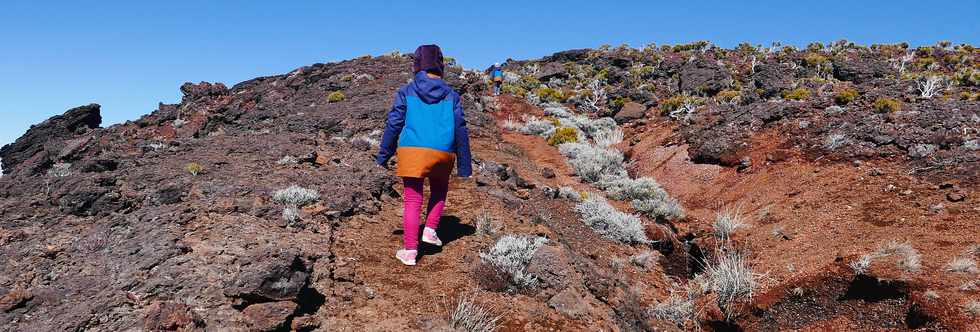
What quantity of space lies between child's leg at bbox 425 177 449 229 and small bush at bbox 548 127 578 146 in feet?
34.1

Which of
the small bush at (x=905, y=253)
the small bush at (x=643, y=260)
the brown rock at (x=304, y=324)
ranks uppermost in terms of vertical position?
the brown rock at (x=304, y=324)

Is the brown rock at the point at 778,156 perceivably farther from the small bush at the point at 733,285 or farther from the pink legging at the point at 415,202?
the pink legging at the point at 415,202

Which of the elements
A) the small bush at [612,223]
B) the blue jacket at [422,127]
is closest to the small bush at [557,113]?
the small bush at [612,223]

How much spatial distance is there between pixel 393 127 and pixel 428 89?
0.42 metres

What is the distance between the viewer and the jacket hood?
13.5 feet

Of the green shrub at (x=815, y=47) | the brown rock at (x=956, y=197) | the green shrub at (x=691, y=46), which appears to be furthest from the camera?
the green shrub at (x=691, y=46)

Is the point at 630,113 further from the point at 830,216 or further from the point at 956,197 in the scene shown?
the point at 956,197

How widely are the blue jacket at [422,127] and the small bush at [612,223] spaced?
345cm

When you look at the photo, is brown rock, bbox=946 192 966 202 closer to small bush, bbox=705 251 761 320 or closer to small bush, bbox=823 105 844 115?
small bush, bbox=705 251 761 320

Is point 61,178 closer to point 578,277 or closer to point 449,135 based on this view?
point 449,135

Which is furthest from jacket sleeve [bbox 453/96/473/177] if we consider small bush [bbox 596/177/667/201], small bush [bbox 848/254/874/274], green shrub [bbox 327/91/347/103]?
green shrub [bbox 327/91/347/103]

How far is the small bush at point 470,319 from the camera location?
3475mm

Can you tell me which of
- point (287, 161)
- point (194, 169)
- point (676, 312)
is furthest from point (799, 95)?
point (194, 169)

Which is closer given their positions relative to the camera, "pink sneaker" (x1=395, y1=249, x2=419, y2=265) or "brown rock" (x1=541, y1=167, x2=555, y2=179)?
"pink sneaker" (x1=395, y1=249, x2=419, y2=265)
